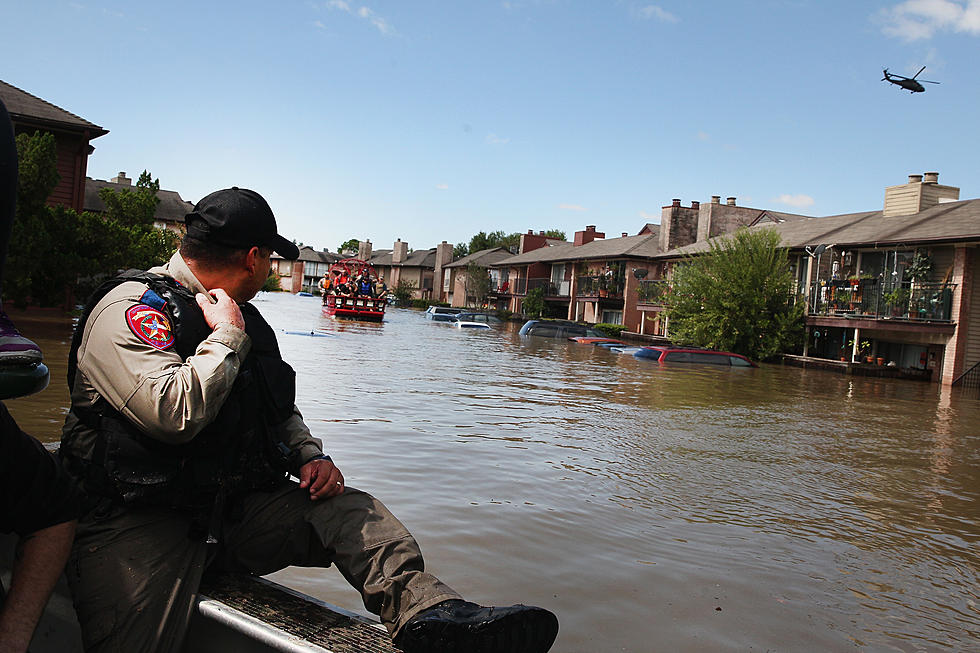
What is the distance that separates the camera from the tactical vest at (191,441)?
2.46 m

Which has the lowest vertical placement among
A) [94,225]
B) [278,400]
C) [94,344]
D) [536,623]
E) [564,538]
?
[564,538]

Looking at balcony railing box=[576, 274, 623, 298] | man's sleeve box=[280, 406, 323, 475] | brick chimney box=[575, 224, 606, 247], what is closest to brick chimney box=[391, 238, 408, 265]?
brick chimney box=[575, 224, 606, 247]

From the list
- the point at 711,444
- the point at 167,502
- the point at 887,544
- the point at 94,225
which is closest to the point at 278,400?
the point at 167,502

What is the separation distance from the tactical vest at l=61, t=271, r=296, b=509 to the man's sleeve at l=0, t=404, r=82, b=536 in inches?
11.8

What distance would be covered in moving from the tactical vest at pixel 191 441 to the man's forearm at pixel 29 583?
33cm

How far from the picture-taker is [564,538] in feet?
18.8

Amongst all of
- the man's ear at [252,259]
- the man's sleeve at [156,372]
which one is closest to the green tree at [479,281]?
the man's ear at [252,259]

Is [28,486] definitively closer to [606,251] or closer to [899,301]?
[899,301]

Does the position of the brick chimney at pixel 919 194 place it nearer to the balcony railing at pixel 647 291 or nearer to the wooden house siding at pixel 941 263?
the wooden house siding at pixel 941 263

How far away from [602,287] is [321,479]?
47.8m

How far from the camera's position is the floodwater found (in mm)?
4508

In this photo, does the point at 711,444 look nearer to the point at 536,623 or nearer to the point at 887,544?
the point at 887,544

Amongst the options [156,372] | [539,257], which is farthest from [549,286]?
[156,372]

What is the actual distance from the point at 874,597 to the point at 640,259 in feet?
145
